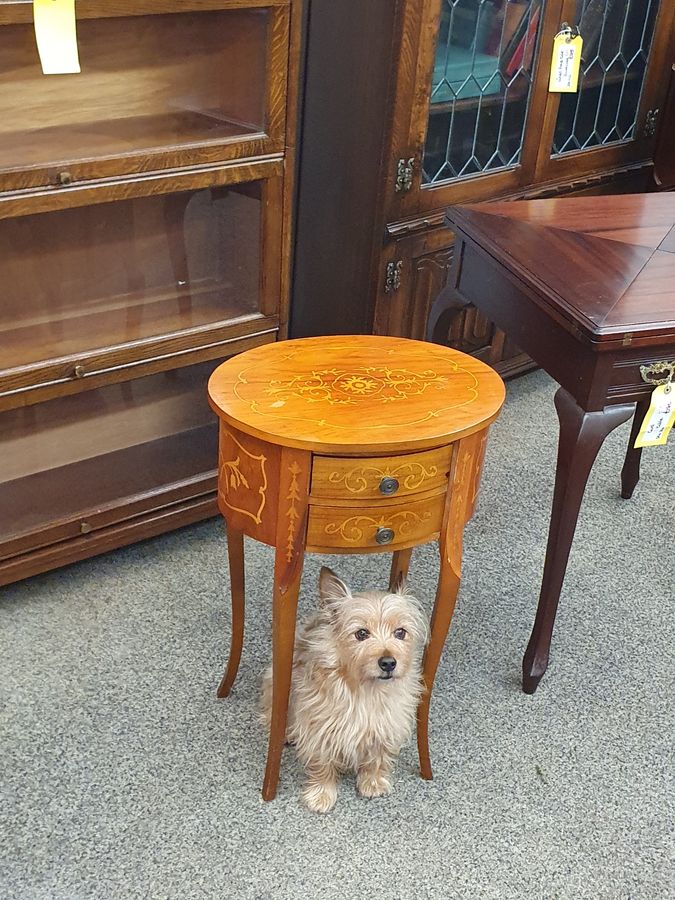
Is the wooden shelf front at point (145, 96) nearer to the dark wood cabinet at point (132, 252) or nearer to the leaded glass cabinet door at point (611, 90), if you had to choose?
the dark wood cabinet at point (132, 252)

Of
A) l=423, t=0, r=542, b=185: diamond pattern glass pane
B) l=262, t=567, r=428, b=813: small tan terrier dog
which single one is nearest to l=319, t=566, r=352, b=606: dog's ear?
l=262, t=567, r=428, b=813: small tan terrier dog

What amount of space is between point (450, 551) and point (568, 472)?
0.31 metres

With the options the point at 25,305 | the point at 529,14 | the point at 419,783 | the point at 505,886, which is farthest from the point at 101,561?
the point at 529,14

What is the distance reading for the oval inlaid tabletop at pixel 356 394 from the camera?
61.6 inches

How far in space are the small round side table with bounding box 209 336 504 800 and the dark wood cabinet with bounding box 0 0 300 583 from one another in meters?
0.52

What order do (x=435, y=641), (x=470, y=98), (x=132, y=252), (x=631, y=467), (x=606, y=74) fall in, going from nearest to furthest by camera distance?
(x=435, y=641)
(x=132, y=252)
(x=470, y=98)
(x=631, y=467)
(x=606, y=74)

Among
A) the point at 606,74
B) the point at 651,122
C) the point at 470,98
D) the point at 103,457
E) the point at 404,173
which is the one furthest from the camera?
the point at 651,122

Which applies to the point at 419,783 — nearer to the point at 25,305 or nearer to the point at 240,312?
the point at 240,312

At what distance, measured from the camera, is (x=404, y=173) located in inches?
102

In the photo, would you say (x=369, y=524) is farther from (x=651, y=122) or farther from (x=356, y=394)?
(x=651, y=122)

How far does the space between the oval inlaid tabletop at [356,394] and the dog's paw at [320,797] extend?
702 millimetres

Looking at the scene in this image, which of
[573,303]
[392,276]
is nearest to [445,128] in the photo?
[392,276]

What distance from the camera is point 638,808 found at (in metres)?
1.91

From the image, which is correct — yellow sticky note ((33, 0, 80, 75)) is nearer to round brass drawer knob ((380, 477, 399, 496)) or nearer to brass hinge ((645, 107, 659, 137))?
round brass drawer knob ((380, 477, 399, 496))
